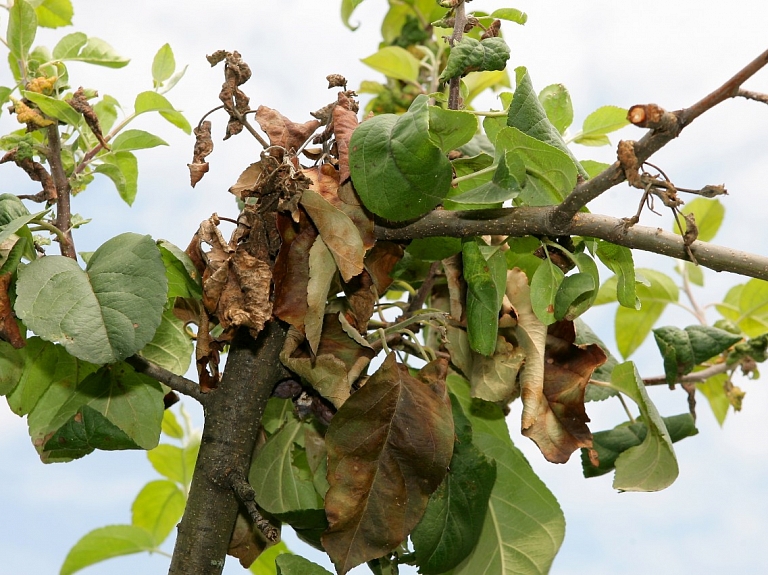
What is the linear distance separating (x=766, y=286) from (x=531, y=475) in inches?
22.5

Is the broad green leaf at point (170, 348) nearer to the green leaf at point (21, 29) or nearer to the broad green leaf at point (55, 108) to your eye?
the broad green leaf at point (55, 108)

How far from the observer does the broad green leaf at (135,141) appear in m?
0.90

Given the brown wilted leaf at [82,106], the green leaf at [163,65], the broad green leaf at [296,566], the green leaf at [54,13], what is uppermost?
the green leaf at [54,13]

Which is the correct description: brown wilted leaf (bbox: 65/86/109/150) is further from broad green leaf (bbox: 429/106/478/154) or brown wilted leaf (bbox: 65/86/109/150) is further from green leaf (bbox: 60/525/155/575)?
green leaf (bbox: 60/525/155/575)

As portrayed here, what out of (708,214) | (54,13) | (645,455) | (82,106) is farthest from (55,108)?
(708,214)

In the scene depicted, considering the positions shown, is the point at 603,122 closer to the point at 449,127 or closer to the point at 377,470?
the point at 449,127

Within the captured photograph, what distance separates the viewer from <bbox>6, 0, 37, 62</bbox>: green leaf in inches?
34.0

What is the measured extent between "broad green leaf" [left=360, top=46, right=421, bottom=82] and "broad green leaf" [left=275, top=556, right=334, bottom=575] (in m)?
0.83

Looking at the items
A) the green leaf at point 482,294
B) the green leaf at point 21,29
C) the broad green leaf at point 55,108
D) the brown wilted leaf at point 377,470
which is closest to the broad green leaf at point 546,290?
the green leaf at point 482,294

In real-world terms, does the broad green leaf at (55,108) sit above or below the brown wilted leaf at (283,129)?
above

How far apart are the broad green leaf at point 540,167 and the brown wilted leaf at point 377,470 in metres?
0.20

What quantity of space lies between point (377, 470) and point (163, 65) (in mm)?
581

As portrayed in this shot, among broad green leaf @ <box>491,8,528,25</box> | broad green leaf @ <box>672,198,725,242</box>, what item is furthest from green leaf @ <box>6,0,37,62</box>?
broad green leaf @ <box>672,198,725,242</box>

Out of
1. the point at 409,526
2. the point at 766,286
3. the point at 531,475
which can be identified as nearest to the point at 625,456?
the point at 531,475
